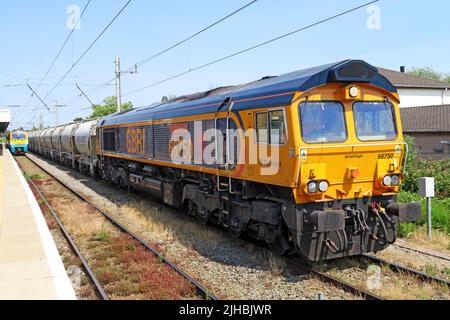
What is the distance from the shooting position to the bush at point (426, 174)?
54.1 ft

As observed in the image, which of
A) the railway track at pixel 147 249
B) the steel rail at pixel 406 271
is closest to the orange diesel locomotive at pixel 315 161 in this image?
the steel rail at pixel 406 271

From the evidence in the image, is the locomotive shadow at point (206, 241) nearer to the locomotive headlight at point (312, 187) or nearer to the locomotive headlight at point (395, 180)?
the locomotive headlight at point (312, 187)

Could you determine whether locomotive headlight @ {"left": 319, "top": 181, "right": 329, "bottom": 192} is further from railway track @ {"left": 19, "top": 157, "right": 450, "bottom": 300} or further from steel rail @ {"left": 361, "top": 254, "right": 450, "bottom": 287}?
steel rail @ {"left": 361, "top": 254, "right": 450, "bottom": 287}

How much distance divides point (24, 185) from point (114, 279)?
52.9ft

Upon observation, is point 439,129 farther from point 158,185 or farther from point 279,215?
point 279,215

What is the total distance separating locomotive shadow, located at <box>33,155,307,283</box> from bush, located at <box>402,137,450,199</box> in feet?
29.1

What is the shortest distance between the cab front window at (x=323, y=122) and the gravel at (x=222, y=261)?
243 cm

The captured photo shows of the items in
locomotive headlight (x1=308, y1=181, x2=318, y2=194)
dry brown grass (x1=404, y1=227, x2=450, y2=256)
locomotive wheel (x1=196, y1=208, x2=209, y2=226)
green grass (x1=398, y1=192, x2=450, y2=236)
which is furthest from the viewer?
locomotive wheel (x1=196, y1=208, x2=209, y2=226)

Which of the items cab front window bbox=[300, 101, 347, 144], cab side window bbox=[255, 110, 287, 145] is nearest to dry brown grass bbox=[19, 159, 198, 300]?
cab side window bbox=[255, 110, 287, 145]

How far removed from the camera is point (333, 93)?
25.4ft

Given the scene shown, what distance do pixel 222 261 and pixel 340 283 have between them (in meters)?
2.52

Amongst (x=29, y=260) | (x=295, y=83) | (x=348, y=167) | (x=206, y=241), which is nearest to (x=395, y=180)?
(x=348, y=167)

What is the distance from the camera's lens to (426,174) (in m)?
17.0

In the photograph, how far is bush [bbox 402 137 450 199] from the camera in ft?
54.1
